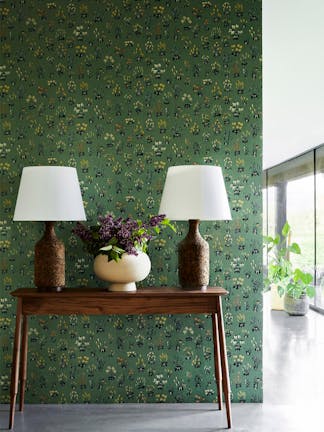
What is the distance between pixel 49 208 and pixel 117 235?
0.43 metres

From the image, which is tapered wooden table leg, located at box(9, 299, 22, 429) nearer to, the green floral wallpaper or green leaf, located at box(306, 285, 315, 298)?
the green floral wallpaper

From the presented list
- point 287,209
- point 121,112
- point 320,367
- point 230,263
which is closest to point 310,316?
point 287,209

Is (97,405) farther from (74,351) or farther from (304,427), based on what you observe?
(304,427)

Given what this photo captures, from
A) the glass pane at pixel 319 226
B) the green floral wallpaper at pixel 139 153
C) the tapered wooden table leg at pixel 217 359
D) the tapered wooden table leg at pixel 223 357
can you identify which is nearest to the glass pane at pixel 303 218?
the glass pane at pixel 319 226

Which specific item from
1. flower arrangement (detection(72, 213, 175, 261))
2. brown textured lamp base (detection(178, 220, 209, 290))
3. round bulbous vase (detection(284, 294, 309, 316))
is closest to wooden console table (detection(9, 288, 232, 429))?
brown textured lamp base (detection(178, 220, 209, 290))

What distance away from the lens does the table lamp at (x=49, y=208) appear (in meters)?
3.20

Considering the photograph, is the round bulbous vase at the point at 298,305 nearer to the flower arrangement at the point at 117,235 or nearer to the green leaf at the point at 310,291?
the green leaf at the point at 310,291

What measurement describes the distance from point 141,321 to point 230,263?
700 mm

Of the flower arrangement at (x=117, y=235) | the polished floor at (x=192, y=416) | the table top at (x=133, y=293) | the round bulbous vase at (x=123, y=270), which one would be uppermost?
the flower arrangement at (x=117, y=235)

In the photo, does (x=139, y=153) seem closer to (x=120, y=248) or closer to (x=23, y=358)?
(x=120, y=248)

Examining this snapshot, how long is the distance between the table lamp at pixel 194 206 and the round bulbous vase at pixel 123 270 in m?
0.26

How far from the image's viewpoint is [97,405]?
3604mm

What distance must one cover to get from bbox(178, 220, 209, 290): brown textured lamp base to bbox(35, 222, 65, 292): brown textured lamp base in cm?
74

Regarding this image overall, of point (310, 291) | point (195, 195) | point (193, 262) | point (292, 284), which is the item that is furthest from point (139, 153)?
point (292, 284)
